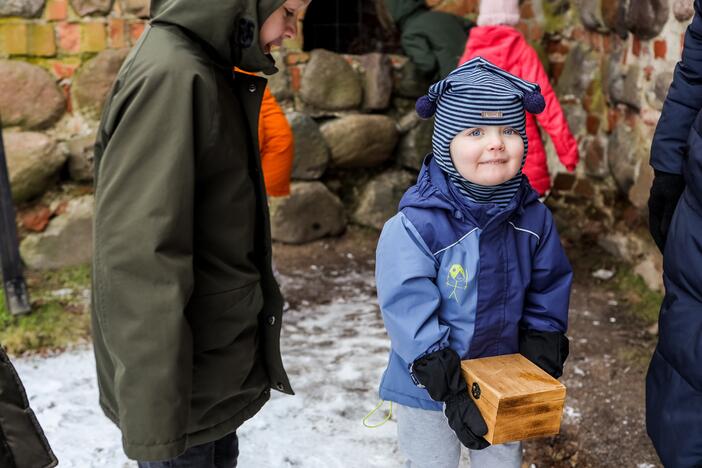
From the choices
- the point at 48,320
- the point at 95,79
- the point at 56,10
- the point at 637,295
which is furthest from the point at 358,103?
the point at 48,320

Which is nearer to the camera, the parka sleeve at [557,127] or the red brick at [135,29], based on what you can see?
the parka sleeve at [557,127]

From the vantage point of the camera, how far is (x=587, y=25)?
432 centimetres

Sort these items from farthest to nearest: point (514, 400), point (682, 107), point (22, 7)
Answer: point (22, 7), point (682, 107), point (514, 400)

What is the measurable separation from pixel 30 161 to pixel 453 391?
9.86ft

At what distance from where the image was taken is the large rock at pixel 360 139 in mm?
4648

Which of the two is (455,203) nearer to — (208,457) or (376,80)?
(208,457)

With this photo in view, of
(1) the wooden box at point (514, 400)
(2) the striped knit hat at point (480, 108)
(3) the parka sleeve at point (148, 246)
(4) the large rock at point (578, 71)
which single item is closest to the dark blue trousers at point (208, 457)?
(3) the parka sleeve at point (148, 246)

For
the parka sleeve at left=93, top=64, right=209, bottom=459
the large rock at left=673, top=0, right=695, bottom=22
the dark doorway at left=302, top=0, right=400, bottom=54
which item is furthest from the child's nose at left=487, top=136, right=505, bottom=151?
the dark doorway at left=302, top=0, right=400, bottom=54

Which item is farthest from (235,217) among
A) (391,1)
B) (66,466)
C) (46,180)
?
(391,1)

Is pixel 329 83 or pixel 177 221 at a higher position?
pixel 177 221

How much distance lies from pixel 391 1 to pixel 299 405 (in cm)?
→ 263

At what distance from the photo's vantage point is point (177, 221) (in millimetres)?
1379

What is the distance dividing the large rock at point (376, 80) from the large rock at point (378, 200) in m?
0.50

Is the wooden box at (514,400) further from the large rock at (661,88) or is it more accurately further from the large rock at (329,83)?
the large rock at (329,83)
